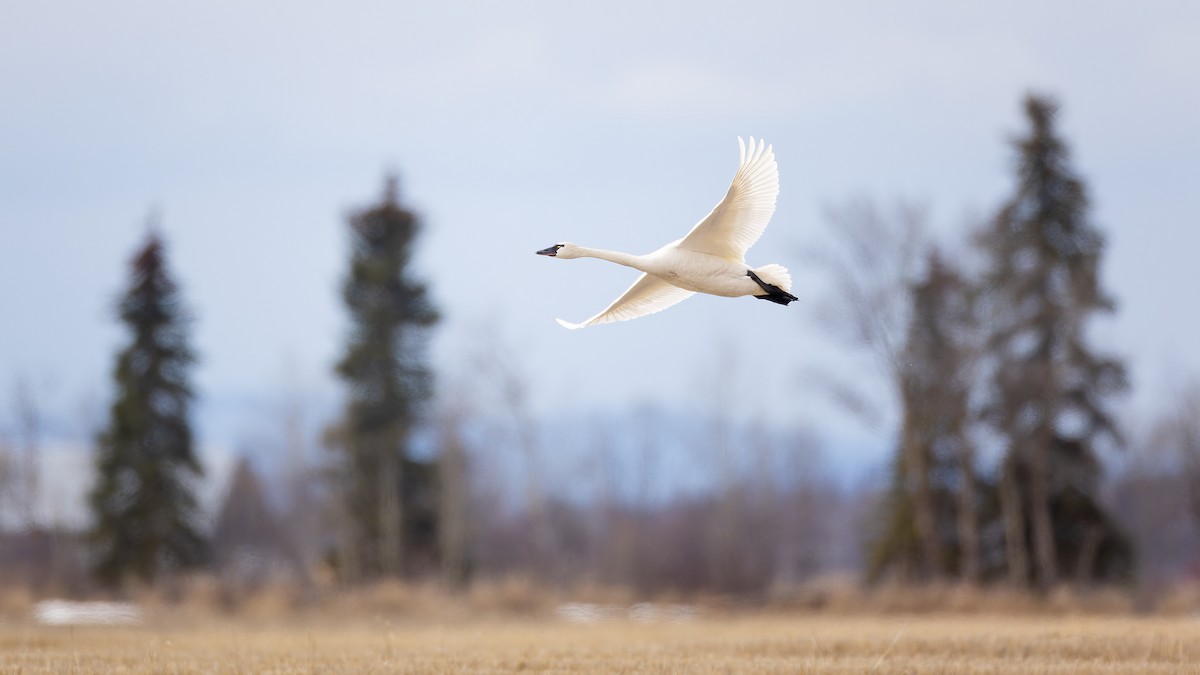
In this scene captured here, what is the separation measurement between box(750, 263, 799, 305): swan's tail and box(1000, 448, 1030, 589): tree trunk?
23.4 meters

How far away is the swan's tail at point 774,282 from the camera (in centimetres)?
1448

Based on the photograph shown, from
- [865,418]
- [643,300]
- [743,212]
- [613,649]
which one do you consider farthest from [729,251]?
[865,418]

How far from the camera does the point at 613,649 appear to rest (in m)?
17.0

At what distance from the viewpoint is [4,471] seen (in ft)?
159

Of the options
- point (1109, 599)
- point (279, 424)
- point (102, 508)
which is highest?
point (279, 424)

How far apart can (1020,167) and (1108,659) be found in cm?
2507

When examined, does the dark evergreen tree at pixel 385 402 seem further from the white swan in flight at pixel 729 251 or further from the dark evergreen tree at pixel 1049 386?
the white swan in flight at pixel 729 251

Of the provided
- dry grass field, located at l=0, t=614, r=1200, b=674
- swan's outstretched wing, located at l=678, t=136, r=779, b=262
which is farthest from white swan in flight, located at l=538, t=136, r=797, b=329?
dry grass field, located at l=0, t=614, r=1200, b=674

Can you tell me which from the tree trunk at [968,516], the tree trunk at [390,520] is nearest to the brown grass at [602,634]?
the tree trunk at [968,516]

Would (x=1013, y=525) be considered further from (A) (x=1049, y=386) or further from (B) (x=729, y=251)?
(B) (x=729, y=251)

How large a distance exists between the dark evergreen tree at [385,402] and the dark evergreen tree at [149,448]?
471 cm

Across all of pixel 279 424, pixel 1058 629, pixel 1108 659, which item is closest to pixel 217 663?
pixel 1108 659

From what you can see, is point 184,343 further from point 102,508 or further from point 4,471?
point 4,471

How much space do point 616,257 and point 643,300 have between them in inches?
56.0
